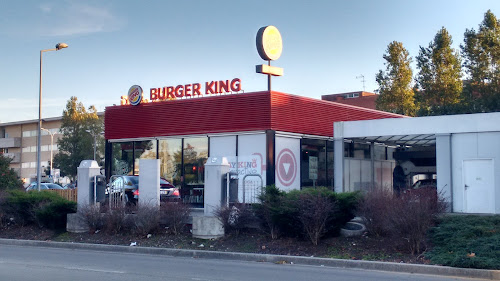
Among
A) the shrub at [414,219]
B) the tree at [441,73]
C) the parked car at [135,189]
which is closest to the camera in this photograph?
the shrub at [414,219]

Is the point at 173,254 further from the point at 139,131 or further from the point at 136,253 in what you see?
the point at 139,131

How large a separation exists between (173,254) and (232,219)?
6.65 ft

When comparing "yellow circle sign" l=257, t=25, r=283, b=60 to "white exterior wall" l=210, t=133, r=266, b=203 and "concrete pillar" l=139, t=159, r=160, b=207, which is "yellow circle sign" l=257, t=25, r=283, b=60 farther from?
"concrete pillar" l=139, t=159, r=160, b=207

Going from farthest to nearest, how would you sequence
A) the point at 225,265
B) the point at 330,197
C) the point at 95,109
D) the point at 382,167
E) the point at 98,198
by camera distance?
the point at 95,109
the point at 382,167
the point at 98,198
the point at 330,197
the point at 225,265

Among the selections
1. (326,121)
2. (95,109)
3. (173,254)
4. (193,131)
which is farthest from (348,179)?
(95,109)

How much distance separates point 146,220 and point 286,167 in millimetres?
9119

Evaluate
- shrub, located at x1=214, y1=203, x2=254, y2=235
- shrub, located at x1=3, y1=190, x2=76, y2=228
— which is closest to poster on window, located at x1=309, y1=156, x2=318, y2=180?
shrub, located at x1=214, y1=203, x2=254, y2=235

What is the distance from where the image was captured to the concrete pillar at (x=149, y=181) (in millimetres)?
19359

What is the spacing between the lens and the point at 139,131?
29.2 metres

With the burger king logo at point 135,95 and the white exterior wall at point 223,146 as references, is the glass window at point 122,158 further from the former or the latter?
the white exterior wall at point 223,146

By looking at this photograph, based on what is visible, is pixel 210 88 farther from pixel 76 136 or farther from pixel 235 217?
pixel 76 136

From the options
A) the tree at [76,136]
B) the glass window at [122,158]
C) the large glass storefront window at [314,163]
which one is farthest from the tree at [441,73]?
the tree at [76,136]

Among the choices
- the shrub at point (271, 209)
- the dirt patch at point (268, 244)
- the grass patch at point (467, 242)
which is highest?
the shrub at point (271, 209)

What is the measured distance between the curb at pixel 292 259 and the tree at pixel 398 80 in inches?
1199
